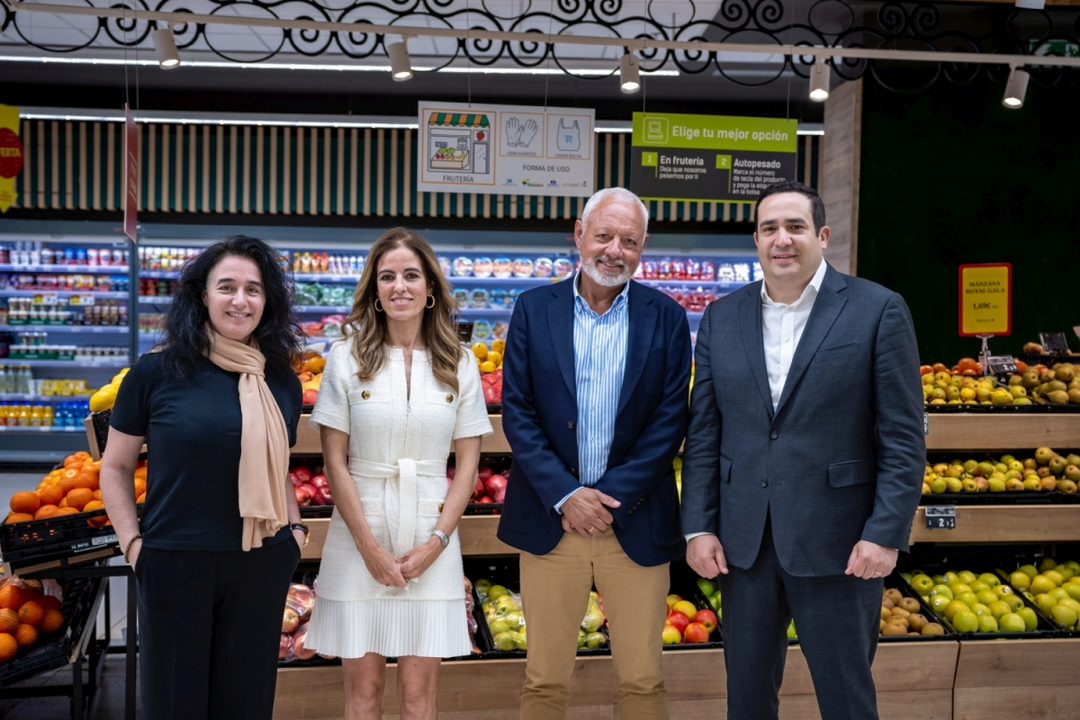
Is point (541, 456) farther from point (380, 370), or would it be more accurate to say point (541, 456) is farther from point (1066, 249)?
point (1066, 249)

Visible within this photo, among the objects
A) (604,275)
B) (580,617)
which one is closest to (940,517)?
(580,617)

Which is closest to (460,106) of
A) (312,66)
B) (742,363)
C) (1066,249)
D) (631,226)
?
(312,66)

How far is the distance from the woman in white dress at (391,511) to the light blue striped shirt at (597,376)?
343 mm

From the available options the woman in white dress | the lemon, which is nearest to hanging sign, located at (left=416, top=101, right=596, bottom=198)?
the lemon

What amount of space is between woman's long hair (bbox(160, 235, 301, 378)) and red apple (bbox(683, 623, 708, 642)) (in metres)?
1.77

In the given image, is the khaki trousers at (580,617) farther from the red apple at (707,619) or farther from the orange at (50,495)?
the orange at (50,495)

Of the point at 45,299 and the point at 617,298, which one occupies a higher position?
the point at 45,299

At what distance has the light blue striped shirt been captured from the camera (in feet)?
7.82

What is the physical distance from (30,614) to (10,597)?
0.10 m

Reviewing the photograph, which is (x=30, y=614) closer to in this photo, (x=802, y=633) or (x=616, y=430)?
(x=616, y=430)

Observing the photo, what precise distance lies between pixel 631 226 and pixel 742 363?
1.61ft

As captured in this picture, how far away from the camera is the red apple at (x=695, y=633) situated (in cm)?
317

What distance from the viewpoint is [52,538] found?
267 cm

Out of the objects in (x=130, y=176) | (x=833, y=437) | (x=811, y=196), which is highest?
(x=130, y=176)
